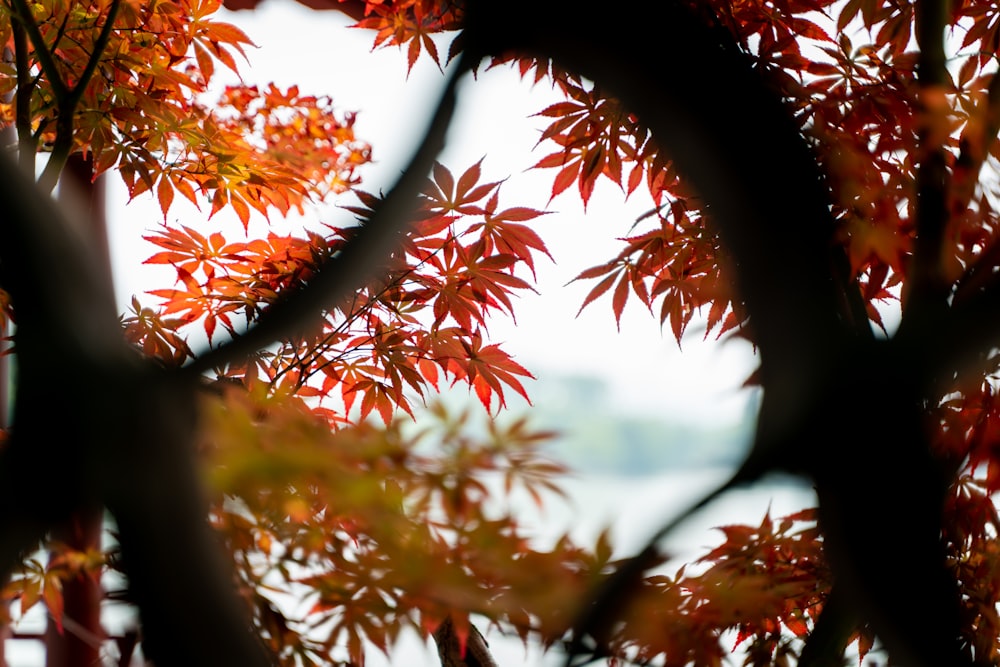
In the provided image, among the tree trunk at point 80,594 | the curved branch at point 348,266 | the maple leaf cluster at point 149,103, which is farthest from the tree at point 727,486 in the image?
the tree trunk at point 80,594

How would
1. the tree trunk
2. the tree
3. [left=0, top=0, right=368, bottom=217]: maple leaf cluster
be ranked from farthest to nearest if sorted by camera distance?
the tree trunk
[left=0, top=0, right=368, bottom=217]: maple leaf cluster
the tree

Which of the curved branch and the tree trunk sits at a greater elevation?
the tree trunk

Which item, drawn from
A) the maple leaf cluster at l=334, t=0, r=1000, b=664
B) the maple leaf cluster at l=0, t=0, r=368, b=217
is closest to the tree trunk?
the maple leaf cluster at l=0, t=0, r=368, b=217

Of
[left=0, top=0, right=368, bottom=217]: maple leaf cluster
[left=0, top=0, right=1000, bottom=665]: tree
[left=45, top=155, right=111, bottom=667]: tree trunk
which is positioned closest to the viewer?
[left=0, top=0, right=1000, bottom=665]: tree

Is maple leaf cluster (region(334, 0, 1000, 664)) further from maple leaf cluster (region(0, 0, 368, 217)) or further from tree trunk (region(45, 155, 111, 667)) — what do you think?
tree trunk (region(45, 155, 111, 667))

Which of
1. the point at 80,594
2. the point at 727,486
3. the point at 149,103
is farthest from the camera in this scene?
the point at 80,594

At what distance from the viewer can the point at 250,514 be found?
62cm

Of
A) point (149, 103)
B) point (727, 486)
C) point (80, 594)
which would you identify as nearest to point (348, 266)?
point (727, 486)

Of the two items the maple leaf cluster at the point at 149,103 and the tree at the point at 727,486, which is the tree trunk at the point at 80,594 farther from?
the tree at the point at 727,486

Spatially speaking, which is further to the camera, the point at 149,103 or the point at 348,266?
the point at 149,103

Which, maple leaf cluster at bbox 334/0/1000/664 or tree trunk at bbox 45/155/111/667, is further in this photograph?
tree trunk at bbox 45/155/111/667

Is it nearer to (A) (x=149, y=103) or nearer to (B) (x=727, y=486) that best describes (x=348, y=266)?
(B) (x=727, y=486)

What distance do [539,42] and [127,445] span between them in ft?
1.32

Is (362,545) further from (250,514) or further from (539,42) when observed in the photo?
(539,42)
